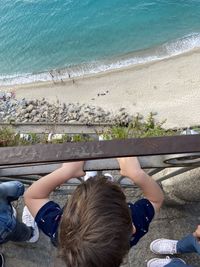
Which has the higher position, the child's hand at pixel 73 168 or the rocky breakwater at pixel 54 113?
the child's hand at pixel 73 168

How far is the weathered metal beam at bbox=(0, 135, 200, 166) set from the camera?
86.9 inches

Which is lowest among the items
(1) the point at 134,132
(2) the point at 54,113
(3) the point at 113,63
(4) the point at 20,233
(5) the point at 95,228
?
(2) the point at 54,113

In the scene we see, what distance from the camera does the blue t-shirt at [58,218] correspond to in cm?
299

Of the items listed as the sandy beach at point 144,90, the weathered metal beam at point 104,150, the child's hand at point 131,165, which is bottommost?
the sandy beach at point 144,90

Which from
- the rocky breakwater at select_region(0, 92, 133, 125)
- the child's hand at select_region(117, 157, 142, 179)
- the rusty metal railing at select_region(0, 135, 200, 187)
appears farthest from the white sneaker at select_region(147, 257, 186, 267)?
the rocky breakwater at select_region(0, 92, 133, 125)

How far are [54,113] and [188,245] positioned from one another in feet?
31.7

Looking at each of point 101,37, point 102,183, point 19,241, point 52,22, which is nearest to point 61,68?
point 101,37

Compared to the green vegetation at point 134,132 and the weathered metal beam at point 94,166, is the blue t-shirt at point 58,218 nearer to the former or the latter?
the weathered metal beam at point 94,166

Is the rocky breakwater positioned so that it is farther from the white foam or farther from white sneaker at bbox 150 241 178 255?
white sneaker at bbox 150 241 178 255

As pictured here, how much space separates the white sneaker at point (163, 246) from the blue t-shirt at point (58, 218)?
3.13ft

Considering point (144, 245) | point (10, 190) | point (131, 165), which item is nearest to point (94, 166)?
point (131, 165)

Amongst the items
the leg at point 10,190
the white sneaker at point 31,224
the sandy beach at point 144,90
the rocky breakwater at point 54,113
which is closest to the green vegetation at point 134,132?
the white sneaker at point 31,224

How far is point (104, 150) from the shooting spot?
2.22m

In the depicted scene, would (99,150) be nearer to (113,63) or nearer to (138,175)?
(138,175)
